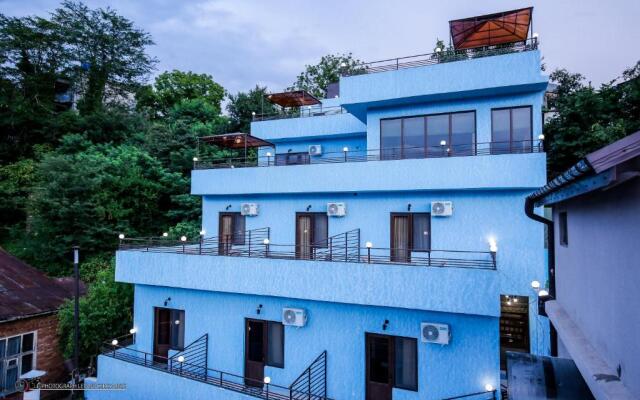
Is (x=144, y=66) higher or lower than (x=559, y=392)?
higher

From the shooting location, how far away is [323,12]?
96.0ft

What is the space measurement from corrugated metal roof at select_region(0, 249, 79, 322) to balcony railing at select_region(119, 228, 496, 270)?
5155 mm

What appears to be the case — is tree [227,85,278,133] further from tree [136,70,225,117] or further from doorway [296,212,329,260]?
doorway [296,212,329,260]

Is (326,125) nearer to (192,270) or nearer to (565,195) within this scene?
(192,270)

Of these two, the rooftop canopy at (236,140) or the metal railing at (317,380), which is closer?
the metal railing at (317,380)

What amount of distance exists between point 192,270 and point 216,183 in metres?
4.02

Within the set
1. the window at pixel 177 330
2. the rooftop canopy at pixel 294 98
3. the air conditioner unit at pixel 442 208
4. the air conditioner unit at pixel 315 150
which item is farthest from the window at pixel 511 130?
the window at pixel 177 330

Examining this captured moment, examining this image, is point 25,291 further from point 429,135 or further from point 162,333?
point 429,135

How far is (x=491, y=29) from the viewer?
1230 centimetres

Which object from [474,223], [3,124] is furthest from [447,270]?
[3,124]

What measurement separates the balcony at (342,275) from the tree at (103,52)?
2342 cm

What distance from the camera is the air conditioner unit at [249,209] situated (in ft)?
45.5

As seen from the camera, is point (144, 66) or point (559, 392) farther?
point (144, 66)

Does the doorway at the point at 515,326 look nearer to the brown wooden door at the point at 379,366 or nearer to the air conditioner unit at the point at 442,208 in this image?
the air conditioner unit at the point at 442,208
